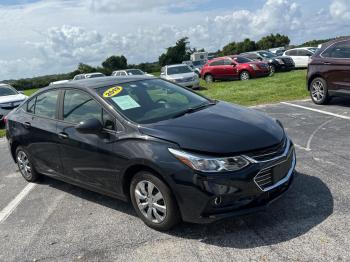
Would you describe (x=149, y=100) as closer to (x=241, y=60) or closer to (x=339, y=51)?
(x=339, y=51)

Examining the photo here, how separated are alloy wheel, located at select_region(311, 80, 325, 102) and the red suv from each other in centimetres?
1273

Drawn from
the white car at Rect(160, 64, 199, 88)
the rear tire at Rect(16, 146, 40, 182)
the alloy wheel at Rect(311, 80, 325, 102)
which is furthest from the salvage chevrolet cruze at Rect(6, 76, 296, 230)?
the white car at Rect(160, 64, 199, 88)

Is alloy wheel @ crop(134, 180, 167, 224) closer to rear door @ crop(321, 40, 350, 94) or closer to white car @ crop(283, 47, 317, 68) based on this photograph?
rear door @ crop(321, 40, 350, 94)

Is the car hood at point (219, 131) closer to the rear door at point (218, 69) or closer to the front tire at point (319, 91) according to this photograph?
the front tire at point (319, 91)

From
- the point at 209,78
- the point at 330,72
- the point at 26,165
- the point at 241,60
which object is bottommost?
the point at 209,78

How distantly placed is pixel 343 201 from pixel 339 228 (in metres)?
0.66

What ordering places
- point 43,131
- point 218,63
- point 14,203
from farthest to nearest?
point 218,63
point 14,203
point 43,131

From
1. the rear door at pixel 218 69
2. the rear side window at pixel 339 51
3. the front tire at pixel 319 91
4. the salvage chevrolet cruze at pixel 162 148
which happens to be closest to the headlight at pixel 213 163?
the salvage chevrolet cruze at pixel 162 148

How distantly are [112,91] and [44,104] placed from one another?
146 centimetres

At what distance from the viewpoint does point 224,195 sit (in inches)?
151

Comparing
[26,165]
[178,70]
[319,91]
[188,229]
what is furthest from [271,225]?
[178,70]

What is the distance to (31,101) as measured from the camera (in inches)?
253

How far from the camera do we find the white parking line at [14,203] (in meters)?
5.44

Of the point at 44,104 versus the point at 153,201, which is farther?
the point at 44,104
